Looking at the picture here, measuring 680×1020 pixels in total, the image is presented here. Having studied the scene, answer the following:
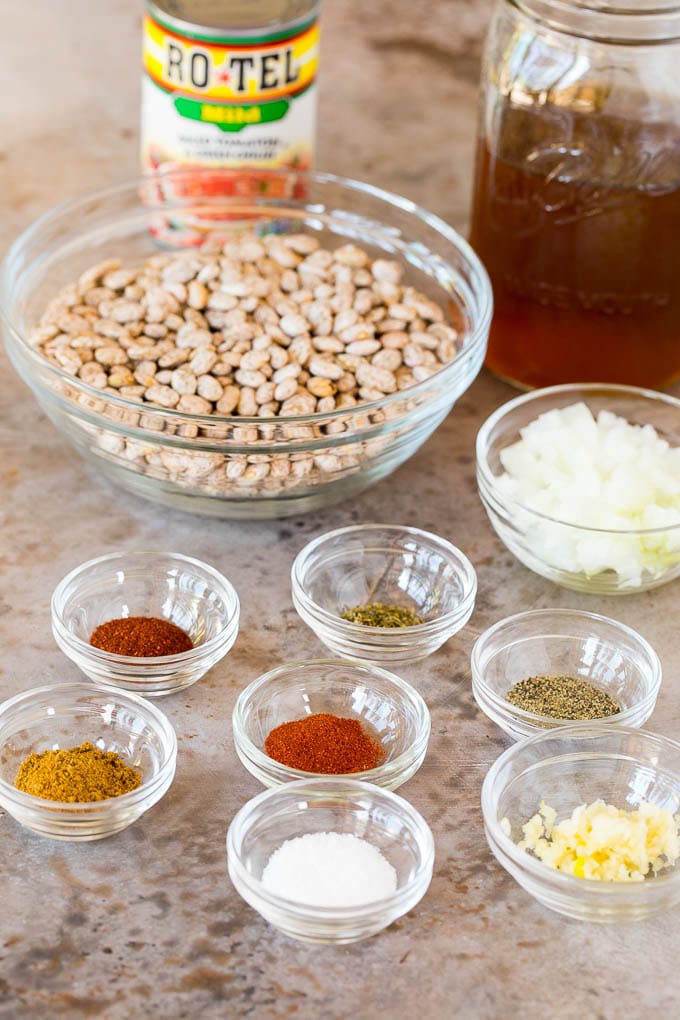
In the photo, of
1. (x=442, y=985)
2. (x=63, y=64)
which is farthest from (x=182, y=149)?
(x=442, y=985)

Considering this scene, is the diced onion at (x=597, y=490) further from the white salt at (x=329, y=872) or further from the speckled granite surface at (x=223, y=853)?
the white salt at (x=329, y=872)

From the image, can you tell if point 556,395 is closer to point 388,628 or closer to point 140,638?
point 388,628

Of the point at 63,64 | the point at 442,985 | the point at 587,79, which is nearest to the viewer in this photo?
the point at 442,985

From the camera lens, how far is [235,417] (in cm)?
121

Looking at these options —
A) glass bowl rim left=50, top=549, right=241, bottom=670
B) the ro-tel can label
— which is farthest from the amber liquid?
glass bowl rim left=50, top=549, right=241, bottom=670

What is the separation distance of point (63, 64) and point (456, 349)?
3.43 ft

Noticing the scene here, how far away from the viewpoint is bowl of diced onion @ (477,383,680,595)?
123 cm

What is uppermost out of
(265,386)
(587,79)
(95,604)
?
(587,79)

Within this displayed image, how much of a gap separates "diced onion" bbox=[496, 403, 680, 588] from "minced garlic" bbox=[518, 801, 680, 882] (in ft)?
0.92

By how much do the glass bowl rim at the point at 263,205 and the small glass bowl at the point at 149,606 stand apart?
141mm

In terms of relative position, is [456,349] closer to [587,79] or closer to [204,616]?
[587,79]

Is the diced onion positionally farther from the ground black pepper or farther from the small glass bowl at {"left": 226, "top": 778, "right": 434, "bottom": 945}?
the small glass bowl at {"left": 226, "top": 778, "right": 434, "bottom": 945}

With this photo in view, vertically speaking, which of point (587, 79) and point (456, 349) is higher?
point (587, 79)

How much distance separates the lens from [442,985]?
0.93m
